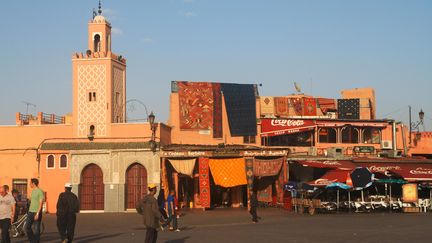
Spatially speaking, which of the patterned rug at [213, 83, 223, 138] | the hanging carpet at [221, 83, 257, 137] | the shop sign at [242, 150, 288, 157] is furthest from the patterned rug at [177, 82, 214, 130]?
the shop sign at [242, 150, 288, 157]

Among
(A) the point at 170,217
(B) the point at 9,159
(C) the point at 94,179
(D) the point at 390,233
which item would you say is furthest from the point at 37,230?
(B) the point at 9,159

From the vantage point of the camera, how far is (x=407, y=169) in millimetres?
32875

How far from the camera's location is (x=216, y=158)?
34094mm

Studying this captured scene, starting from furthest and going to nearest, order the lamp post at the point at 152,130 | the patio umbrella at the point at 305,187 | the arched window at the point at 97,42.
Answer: the arched window at the point at 97,42 < the lamp post at the point at 152,130 < the patio umbrella at the point at 305,187

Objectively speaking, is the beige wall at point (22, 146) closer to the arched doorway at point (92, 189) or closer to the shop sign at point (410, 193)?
the arched doorway at point (92, 189)

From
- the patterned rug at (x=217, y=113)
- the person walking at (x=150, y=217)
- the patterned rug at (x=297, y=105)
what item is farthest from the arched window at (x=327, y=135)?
the person walking at (x=150, y=217)

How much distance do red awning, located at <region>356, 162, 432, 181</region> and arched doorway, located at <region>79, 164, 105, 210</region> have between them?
1312 centimetres

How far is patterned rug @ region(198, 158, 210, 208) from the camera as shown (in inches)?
1329

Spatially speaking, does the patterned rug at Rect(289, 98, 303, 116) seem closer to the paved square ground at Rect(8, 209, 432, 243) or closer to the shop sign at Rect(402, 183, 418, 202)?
the shop sign at Rect(402, 183, 418, 202)

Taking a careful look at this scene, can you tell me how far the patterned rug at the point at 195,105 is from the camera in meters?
37.0

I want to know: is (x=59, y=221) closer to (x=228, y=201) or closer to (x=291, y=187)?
(x=291, y=187)

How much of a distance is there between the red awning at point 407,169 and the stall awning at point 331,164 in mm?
795

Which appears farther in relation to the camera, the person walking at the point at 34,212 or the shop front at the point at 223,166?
the shop front at the point at 223,166

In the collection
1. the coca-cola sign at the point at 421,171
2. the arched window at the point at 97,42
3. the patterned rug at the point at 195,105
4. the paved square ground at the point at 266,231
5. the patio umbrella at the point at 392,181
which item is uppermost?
the arched window at the point at 97,42
